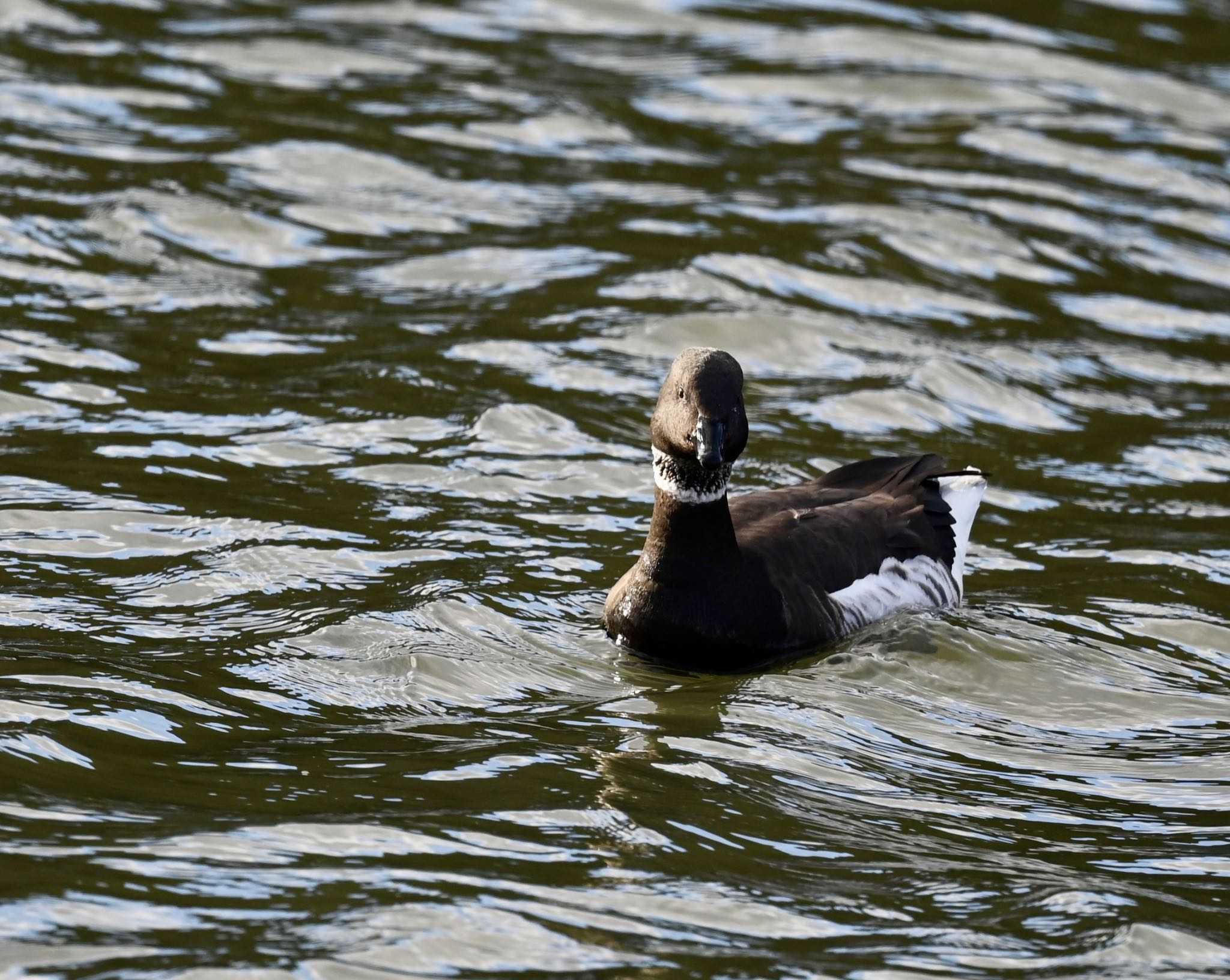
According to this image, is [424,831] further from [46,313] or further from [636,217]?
[636,217]

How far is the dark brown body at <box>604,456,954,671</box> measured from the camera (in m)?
8.48

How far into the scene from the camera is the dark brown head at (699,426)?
820 centimetres

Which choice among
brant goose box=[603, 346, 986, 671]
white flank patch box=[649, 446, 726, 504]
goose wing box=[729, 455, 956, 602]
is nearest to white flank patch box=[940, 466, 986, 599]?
goose wing box=[729, 455, 956, 602]

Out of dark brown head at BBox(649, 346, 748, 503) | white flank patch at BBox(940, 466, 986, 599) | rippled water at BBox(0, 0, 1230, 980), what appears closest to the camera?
rippled water at BBox(0, 0, 1230, 980)

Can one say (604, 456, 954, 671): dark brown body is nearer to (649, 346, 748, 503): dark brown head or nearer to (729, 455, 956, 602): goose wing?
(729, 455, 956, 602): goose wing

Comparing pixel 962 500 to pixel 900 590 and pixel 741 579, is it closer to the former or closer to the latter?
pixel 900 590

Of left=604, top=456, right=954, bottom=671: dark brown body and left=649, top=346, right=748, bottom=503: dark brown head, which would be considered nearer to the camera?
left=649, top=346, right=748, bottom=503: dark brown head

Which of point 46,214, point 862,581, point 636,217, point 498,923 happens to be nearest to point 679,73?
point 636,217

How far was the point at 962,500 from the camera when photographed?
10.1 m

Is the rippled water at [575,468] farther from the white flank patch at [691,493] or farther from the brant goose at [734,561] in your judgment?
the white flank patch at [691,493]

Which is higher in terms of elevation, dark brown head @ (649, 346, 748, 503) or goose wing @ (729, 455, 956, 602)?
dark brown head @ (649, 346, 748, 503)

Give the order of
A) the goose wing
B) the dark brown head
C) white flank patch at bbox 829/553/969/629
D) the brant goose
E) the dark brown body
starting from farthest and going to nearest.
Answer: white flank patch at bbox 829/553/969/629, the goose wing, the dark brown body, the brant goose, the dark brown head

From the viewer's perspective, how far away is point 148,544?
9.60 metres

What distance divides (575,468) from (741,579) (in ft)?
9.06
